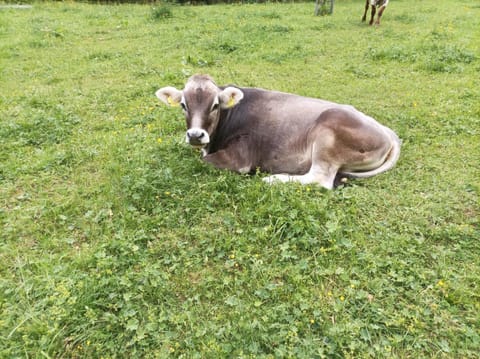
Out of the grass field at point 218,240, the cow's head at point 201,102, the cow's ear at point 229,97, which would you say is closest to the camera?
the grass field at point 218,240

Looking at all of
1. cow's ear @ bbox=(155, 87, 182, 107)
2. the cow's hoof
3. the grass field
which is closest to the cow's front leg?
the grass field

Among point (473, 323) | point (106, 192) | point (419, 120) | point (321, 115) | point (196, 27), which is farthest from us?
point (196, 27)

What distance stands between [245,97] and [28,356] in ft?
13.2

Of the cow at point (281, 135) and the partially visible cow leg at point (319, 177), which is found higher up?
the cow at point (281, 135)

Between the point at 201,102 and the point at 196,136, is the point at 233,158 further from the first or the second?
the point at 201,102

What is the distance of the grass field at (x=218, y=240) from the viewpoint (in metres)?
2.79

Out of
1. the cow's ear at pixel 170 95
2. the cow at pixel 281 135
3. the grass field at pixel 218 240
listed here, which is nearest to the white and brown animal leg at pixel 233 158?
the cow at pixel 281 135

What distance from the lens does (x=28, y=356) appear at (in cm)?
258

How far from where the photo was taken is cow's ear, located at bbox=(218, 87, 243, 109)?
4758mm

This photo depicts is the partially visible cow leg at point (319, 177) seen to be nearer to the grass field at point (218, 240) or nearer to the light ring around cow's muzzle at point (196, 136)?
the grass field at point (218, 240)

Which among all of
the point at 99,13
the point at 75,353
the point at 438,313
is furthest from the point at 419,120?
the point at 99,13

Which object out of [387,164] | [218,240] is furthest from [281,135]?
[218,240]

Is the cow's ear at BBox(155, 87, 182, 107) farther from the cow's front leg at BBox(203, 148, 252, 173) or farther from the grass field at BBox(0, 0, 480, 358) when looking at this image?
the cow's front leg at BBox(203, 148, 252, 173)

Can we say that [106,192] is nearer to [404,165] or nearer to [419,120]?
[404,165]
